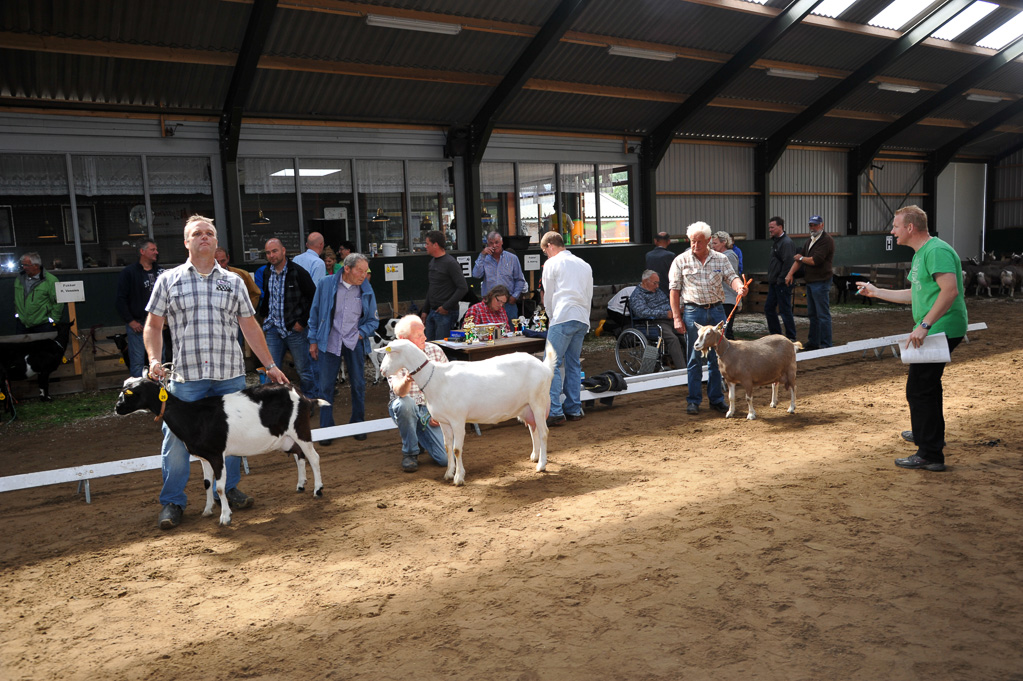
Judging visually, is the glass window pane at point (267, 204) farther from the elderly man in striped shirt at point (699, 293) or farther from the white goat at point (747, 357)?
the white goat at point (747, 357)

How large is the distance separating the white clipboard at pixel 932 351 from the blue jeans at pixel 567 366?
2.78m

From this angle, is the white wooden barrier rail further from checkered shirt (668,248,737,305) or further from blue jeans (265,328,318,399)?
checkered shirt (668,248,737,305)

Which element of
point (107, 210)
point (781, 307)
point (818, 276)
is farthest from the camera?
point (107, 210)

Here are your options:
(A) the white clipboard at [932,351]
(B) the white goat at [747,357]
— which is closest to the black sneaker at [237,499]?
(B) the white goat at [747,357]

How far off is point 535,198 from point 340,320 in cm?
1038

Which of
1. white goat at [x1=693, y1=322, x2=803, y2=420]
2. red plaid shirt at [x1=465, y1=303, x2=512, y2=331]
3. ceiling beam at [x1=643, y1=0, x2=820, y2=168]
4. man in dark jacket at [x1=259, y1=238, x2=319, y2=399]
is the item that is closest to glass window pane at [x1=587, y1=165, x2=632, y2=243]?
ceiling beam at [x1=643, y1=0, x2=820, y2=168]

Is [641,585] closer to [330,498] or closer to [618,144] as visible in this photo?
[330,498]

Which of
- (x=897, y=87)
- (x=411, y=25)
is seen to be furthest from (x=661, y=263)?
(x=897, y=87)

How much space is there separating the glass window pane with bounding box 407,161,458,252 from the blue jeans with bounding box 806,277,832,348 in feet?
23.0

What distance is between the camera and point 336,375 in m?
6.65

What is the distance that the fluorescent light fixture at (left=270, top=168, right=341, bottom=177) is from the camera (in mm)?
13156

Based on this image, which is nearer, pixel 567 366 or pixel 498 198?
pixel 567 366

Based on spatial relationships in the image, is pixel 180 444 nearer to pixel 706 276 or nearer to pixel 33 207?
pixel 706 276

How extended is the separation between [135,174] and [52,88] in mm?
1628
